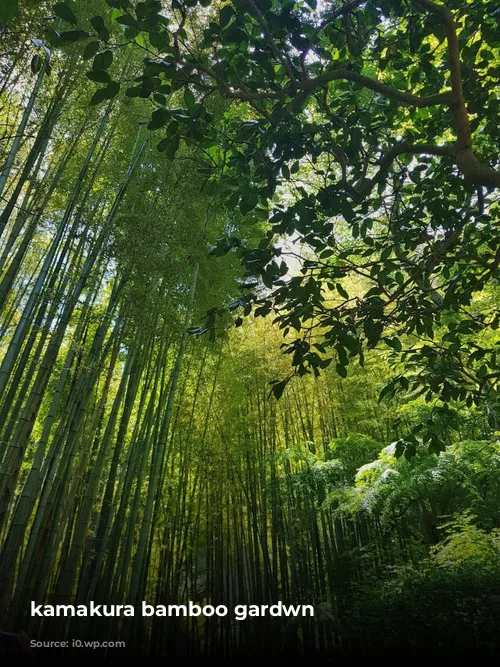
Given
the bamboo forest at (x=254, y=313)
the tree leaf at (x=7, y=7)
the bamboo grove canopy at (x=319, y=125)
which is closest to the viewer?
the tree leaf at (x=7, y=7)

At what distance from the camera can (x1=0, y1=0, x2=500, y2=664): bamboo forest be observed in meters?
1.46

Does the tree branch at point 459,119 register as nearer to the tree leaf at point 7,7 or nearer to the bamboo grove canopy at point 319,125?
the bamboo grove canopy at point 319,125

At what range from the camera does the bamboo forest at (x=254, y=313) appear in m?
1.46

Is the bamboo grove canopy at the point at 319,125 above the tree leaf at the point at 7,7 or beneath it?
above

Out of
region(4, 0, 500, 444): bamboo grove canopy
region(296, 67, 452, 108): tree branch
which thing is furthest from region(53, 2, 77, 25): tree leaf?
region(296, 67, 452, 108): tree branch

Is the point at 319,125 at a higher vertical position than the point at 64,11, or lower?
higher

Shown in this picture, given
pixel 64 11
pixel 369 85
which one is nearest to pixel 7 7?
pixel 64 11

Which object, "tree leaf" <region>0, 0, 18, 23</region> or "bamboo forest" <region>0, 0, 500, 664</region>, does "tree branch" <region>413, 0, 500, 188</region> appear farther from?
"tree leaf" <region>0, 0, 18, 23</region>

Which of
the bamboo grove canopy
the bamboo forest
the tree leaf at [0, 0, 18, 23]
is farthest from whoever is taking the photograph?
the bamboo forest

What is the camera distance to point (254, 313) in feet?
5.56

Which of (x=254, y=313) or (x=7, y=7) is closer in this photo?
(x=7, y=7)

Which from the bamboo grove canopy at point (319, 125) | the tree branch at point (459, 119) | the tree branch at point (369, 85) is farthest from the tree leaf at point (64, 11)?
the tree branch at point (459, 119)

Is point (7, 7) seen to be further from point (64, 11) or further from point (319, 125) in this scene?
point (319, 125)

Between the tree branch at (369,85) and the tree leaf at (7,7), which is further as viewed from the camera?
the tree branch at (369,85)
